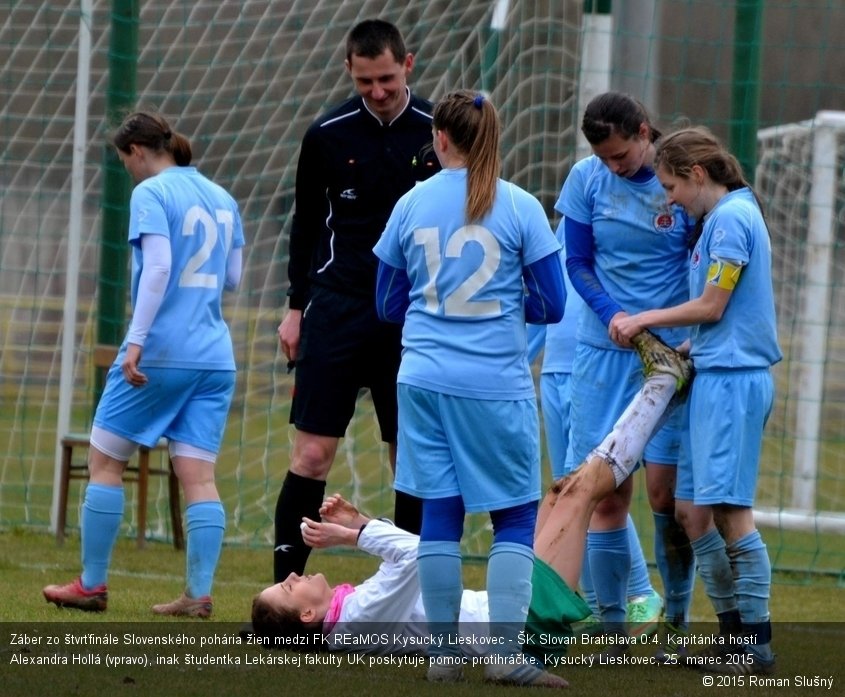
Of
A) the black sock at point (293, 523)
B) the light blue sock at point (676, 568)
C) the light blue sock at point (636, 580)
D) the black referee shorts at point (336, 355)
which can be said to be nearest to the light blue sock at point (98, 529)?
the black sock at point (293, 523)

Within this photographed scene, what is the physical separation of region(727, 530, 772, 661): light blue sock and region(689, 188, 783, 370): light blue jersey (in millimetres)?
508

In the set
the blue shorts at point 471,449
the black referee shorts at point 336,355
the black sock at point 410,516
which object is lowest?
the black sock at point 410,516

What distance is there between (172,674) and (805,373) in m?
5.34

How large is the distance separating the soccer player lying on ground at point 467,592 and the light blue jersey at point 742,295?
134 millimetres

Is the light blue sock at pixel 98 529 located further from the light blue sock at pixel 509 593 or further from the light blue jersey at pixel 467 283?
the light blue sock at pixel 509 593

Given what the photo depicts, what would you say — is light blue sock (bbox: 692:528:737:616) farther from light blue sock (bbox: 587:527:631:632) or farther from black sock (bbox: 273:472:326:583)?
black sock (bbox: 273:472:326:583)

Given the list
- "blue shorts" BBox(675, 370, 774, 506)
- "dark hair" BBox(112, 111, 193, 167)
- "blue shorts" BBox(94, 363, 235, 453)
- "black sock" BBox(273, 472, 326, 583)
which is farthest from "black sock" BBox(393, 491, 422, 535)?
"dark hair" BBox(112, 111, 193, 167)

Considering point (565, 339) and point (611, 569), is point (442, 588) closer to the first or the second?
point (611, 569)

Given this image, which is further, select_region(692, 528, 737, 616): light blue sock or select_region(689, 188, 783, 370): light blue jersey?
select_region(692, 528, 737, 616): light blue sock

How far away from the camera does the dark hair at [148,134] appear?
546cm

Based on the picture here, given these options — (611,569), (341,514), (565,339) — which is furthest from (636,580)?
(341,514)

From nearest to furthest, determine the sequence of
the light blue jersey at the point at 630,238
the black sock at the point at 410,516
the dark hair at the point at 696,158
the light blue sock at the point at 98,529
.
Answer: the dark hair at the point at 696,158 < the light blue jersey at the point at 630,238 < the black sock at the point at 410,516 < the light blue sock at the point at 98,529

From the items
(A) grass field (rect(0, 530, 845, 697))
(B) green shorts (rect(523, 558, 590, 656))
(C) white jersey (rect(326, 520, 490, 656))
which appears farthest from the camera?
(C) white jersey (rect(326, 520, 490, 656))

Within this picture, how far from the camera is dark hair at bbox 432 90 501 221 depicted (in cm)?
405
